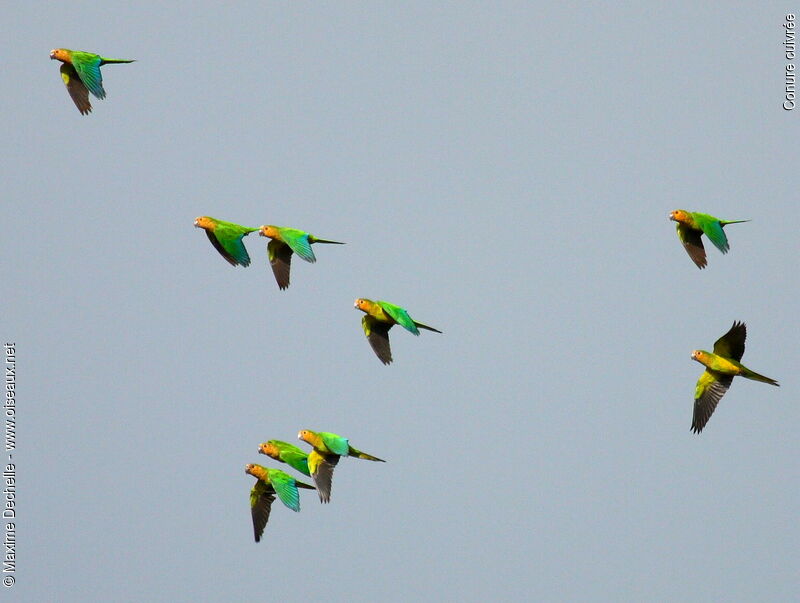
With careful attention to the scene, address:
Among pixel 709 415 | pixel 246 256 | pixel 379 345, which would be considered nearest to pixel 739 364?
pixel 709 415

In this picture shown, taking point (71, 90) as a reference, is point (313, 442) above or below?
below

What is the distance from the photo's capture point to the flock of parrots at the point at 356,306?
65.3 metres

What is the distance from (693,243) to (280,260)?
12260 mm

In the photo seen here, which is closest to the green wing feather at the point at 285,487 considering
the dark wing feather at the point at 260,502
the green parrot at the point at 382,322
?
the dark wing feather at the point at 260,502

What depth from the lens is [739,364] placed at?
214ft

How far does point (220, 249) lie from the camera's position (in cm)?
6775

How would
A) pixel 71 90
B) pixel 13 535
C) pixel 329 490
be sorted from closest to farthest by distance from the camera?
1. pixel 329 490
2. pixel 71 90
3. pixel 13 535

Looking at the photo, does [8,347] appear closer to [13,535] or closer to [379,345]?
[13,535]

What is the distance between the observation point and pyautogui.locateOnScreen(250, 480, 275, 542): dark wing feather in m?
68.0

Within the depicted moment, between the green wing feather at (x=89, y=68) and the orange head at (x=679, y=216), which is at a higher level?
the green wing feather at (x=89, y=68)

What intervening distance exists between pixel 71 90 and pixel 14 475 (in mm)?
21274

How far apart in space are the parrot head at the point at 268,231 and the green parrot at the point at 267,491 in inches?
268

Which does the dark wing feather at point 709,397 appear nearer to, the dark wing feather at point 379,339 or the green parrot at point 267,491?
Result: the dark wing feather at point 379,339

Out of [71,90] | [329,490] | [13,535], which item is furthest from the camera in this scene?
[13,535]
